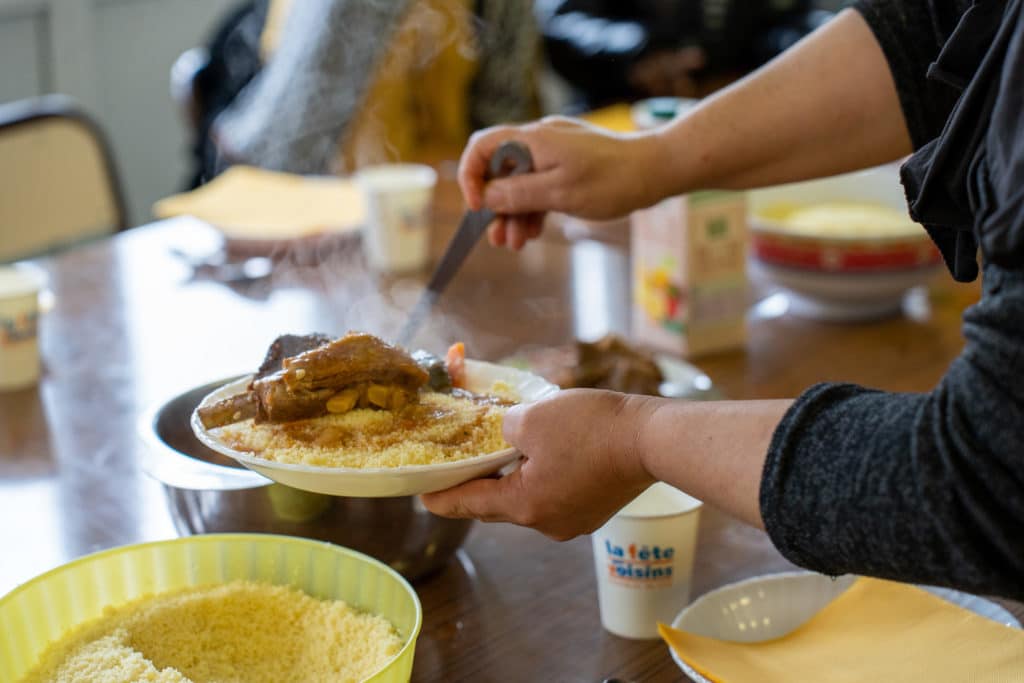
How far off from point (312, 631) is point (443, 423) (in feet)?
0.64

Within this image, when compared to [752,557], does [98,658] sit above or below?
above

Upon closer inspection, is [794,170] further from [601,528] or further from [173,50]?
[173,50]

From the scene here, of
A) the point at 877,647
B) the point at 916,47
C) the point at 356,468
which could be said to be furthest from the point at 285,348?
the point at 916,47

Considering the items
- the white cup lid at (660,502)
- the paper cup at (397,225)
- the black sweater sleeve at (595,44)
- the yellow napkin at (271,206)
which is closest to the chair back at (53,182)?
the yellow napkin at (271,206)

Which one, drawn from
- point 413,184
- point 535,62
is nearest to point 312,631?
point 413,184

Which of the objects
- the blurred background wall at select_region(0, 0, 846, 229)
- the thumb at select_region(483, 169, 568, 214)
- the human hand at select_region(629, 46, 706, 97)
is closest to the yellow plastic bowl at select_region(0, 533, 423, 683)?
the thumb at select_region(483, 169, 568, 214)

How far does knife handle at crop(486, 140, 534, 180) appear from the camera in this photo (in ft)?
4.20

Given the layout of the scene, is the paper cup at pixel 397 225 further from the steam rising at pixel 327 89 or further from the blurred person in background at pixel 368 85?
the steam rising at pixel 327 89

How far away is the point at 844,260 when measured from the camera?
68.1 inches

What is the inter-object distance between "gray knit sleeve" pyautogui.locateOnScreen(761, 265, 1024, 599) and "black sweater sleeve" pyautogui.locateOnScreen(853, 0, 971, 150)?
1.89ft

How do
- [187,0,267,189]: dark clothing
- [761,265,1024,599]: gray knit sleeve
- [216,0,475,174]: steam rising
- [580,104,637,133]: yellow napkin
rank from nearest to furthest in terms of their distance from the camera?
[761,265,1024,599]: gray knit sleeve → [580,104,637,133]: yellow napkin → [216,0,475,174]: steam rising → [187,0,267,189]: dark clothing

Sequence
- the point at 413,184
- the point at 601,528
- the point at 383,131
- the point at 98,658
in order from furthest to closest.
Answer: the point at 383,131 → the point at 413,184 → the point at 601,528 → the point at 98,658

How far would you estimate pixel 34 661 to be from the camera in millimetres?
890

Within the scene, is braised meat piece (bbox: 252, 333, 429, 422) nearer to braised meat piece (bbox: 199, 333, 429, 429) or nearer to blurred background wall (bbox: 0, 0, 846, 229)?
braised meat piece (bbox: 199, 333, 429, 429)
